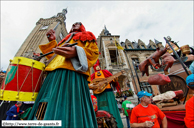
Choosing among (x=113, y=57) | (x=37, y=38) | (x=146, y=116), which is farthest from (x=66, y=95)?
(x=37, y=38)

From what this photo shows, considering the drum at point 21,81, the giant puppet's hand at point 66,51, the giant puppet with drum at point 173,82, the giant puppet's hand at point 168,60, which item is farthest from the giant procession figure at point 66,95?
the giant puppet's hand at point 168,60

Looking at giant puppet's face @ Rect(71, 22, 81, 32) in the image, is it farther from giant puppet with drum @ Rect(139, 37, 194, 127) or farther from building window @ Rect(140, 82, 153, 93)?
building window @ Rect(140, 82, 153, 93)

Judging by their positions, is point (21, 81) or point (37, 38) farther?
point (37, 38)

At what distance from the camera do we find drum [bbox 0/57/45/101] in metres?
0.83

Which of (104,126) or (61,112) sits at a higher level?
(61,112)

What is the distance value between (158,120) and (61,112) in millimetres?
2245

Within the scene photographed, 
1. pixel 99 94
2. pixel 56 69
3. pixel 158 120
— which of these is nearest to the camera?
pixel 56 69

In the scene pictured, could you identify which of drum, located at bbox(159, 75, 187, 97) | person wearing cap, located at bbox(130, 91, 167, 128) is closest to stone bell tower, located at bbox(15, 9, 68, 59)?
person wearing cap, located at bbox(130, 91, 167, 128)

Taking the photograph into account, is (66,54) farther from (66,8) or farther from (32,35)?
(66,8)

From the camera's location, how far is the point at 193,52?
4492 millimetres

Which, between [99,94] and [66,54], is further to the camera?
[99,94]

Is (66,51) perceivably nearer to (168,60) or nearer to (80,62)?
(80,62)

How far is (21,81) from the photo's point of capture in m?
0.90

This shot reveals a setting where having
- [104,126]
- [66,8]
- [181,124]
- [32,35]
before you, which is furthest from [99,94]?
[66,8]
